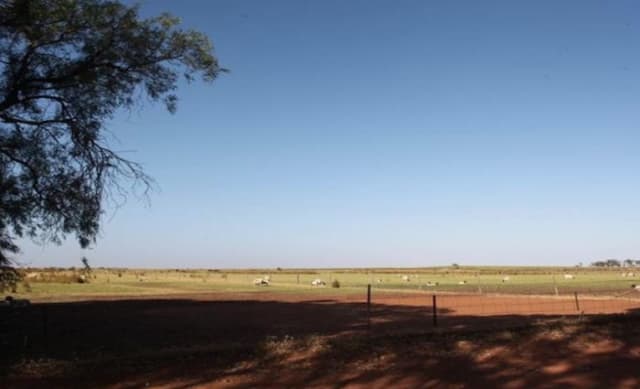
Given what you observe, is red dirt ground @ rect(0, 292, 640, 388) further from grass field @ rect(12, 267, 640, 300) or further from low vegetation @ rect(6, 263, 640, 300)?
grass field @ rect(12, 267, 640, 300)

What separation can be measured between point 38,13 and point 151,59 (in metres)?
3.31

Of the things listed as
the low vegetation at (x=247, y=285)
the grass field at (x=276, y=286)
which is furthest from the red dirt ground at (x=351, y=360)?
the grass field at (x=276, y=286)

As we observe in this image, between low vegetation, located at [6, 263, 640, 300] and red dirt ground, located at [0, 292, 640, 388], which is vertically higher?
low vegetation, located at [6, 263, 640, 300]

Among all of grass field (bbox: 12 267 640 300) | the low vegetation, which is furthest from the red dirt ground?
grass field (bbox: 12 267 640 300)

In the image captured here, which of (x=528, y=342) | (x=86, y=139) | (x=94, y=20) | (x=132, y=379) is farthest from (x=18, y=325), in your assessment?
(x=528, y=342)

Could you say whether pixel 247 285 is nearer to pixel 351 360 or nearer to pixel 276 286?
pixel 276 286

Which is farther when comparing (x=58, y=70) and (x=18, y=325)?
(x=18, y=325)

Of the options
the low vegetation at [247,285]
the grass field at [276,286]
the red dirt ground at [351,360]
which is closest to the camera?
the red dirt ground at [351,360]

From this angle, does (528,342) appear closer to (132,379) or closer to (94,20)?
(132,379)

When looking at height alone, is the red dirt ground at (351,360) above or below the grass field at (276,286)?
below

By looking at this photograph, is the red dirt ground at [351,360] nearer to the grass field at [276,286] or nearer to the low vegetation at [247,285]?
the low vegetation at [247,285]

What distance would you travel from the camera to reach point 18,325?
831 inches

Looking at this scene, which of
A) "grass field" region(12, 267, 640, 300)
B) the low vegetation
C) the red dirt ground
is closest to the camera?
the red dirt ground

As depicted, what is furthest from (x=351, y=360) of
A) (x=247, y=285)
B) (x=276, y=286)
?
(x=247, y=285)
